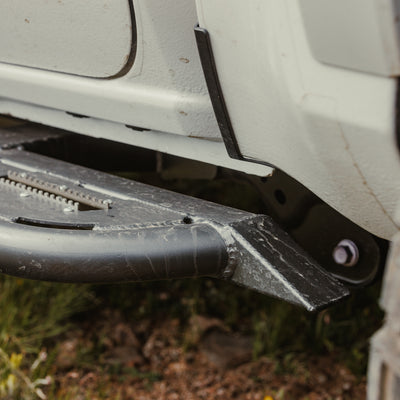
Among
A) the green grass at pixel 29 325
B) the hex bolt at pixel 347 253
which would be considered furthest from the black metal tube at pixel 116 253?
the green grass at pixel 29 325

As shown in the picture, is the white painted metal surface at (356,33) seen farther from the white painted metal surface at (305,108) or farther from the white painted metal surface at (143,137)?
the white painted metal surface at (143,137)

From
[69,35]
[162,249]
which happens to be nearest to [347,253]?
[162,249]

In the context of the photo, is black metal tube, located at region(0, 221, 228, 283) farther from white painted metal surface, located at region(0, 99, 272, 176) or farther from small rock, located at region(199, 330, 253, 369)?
small rock, located at region(199, 330, 253, 369)

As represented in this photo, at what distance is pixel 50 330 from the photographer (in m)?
2.36

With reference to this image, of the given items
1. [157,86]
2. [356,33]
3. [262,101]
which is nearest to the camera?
[356,33]

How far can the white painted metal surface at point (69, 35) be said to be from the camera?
1554 millimetres

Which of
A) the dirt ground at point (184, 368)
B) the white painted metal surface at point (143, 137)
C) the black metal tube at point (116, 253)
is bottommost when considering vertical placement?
the dirt ground at point (184, 368)

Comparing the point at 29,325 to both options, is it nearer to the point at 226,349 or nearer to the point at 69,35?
the point at 226,349

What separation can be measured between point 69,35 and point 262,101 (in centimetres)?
59

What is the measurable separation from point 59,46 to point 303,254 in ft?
2.65

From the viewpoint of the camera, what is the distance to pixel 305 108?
1.22 meters

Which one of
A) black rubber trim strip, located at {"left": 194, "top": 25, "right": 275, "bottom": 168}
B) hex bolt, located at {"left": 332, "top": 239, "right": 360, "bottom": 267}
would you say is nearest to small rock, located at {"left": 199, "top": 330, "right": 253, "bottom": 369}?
hex bolt, located at {"left": 332, "top": 239, "right": 360, "bottom": 267}

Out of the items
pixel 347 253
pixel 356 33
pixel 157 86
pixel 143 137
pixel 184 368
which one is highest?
pixel 356 33

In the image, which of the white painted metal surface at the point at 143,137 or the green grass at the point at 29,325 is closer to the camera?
the white painted metal surface at the point at 143,137
